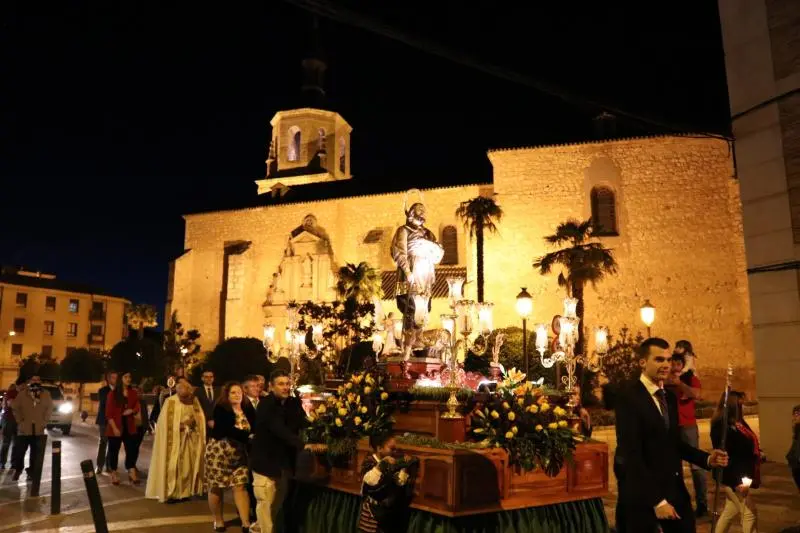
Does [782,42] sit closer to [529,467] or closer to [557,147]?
[529,467]

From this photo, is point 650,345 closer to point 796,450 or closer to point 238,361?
point 796,450

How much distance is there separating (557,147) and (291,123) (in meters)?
24.6

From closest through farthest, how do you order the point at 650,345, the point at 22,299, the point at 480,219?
1. the point at 650,345
2. the point at 480,219
3. the point at 22,299

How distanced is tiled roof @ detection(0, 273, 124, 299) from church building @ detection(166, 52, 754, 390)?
27488mm

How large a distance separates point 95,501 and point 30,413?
19.4ft

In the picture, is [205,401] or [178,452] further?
[205,401]

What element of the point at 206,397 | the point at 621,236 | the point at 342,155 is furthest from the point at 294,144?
the point at 206,397

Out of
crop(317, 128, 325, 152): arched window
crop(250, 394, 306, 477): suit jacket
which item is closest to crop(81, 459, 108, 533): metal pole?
crop(250, 394, 306, 477): suit jacket

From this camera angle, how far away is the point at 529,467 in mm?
5629

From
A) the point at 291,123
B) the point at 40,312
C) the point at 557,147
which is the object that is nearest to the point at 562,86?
the point at 557,147

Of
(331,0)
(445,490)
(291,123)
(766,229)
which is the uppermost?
(291,123)

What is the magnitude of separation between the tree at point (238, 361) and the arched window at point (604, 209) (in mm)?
18639

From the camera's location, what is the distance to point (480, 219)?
33.0 m

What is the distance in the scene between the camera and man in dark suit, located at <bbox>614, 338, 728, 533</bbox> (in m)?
3.92
